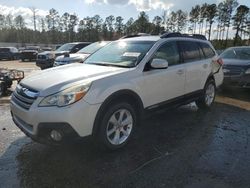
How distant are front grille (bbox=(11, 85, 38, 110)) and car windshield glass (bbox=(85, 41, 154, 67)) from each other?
151 cm

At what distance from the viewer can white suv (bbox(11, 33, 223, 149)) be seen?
12.6ft

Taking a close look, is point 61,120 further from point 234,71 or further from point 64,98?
point 234,71

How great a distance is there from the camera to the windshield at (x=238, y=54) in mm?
10381

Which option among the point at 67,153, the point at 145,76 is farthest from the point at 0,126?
the point at 145,76

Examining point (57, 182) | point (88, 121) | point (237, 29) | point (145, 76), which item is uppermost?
point (237, 29)

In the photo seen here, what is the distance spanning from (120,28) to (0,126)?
77966mm

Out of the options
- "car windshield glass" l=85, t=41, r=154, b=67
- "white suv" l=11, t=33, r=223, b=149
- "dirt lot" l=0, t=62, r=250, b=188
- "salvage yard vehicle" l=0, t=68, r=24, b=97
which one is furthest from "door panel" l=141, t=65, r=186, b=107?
"salvage yard vehicle" l=0, t=68, r=24, b=97

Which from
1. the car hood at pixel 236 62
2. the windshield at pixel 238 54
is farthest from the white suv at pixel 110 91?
the windshield at pixel 238 54

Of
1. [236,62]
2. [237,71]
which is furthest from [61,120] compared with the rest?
[236,62]

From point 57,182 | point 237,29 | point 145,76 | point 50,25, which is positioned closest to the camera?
point 57,182

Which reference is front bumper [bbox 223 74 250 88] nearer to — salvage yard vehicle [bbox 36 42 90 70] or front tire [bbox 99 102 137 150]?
front tire [bbox 99 102 137 150]

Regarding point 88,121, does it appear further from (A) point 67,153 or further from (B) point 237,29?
(B) point 237,29

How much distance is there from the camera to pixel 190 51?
6.31 m

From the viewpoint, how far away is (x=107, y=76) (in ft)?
14.0
